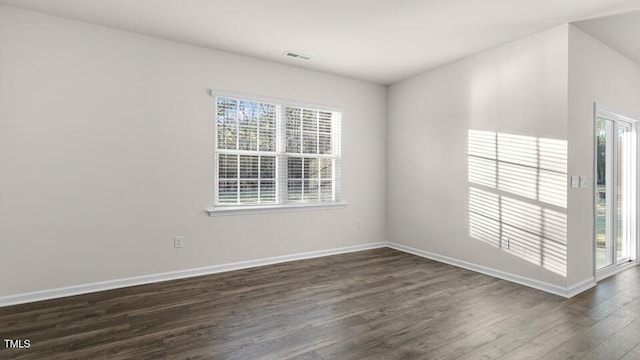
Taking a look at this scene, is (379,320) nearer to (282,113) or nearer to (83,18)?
(282,113)

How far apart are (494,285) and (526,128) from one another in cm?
175

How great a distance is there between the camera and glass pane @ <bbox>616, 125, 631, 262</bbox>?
424cm

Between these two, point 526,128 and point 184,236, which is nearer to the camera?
point 526,128

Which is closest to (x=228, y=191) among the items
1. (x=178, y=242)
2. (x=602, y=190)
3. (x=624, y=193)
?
(x=178, y=242)

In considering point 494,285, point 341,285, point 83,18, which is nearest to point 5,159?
point 83,18

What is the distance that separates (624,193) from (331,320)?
4391 mm

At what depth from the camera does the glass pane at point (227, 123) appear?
4031 mm

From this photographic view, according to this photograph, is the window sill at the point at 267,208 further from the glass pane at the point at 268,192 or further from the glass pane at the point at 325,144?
the glass pane at the point at 325,144

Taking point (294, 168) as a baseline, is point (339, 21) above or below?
above

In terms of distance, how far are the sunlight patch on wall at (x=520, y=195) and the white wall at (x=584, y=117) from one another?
0.13 m

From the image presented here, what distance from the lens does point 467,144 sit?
4219 mm

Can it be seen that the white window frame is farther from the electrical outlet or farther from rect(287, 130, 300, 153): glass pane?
the electrical outlet

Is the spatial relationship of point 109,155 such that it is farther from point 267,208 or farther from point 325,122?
point 325,122

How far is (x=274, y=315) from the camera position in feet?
9.05
